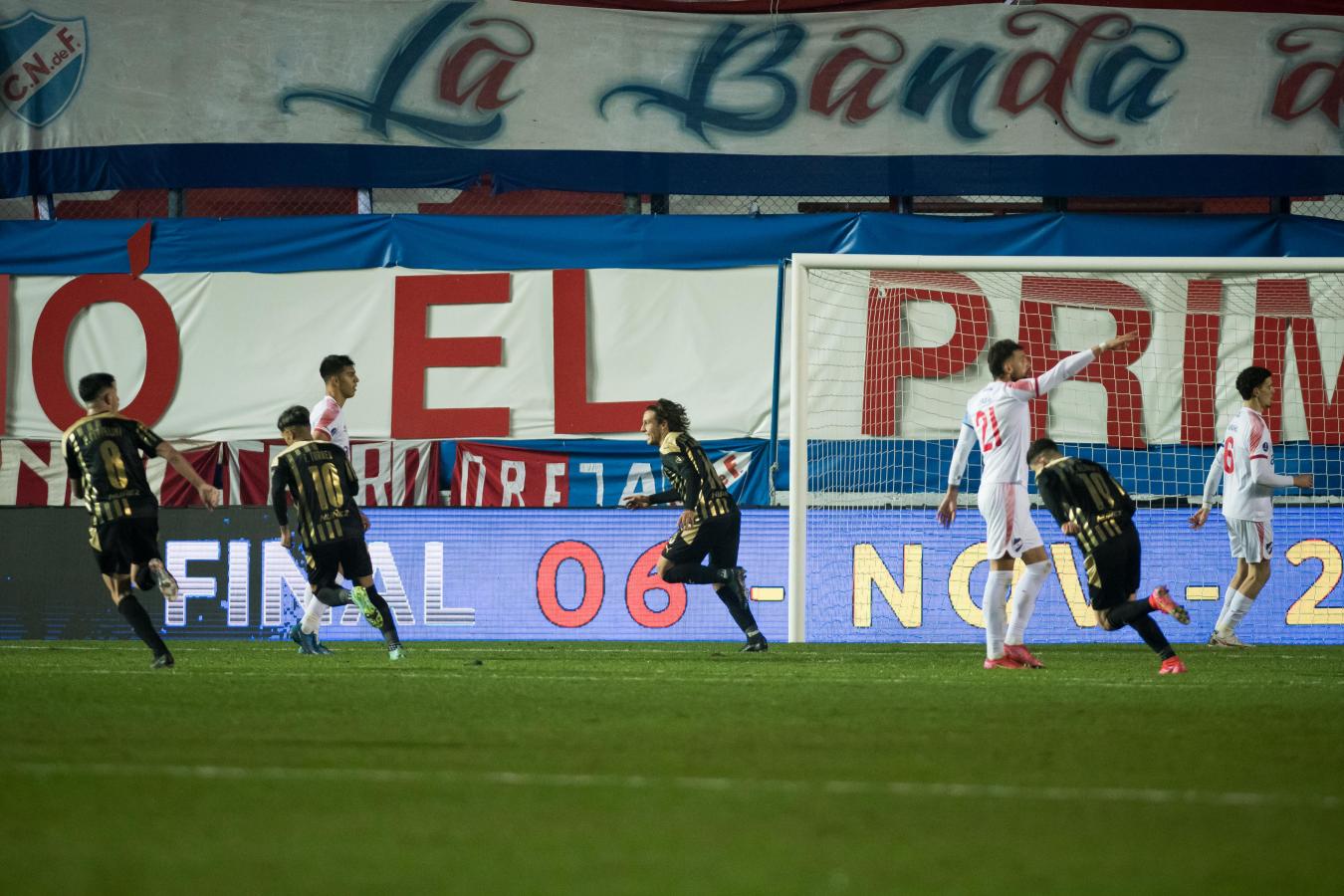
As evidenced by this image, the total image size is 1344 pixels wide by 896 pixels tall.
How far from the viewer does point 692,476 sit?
34.6 ft

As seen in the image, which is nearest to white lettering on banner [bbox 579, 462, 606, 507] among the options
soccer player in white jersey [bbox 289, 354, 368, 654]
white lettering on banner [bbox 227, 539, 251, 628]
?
white lettering on banner [bbox 227, 539, 251, 628]

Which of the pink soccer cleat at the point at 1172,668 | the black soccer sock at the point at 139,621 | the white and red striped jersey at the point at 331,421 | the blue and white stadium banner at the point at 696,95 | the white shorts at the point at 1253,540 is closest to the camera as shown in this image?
the pink soccer cleat at the point at 1172,668

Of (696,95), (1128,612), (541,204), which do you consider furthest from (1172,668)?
(541,204)

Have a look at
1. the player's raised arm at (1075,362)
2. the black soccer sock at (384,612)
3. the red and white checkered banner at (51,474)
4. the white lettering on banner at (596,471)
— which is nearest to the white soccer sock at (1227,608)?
the player's raised arm at (1075,362)

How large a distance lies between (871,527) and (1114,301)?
2988 mm

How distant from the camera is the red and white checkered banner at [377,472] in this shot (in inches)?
560

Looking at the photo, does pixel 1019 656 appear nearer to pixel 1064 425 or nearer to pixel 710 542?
pixel 710 542

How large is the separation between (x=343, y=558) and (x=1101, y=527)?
14.1ft

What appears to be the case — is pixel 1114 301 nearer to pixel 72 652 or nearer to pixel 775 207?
pixel 775 207

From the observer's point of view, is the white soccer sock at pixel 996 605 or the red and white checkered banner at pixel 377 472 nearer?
the white soccer sock at pixel 996 605

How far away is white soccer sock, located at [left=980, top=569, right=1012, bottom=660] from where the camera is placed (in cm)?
949

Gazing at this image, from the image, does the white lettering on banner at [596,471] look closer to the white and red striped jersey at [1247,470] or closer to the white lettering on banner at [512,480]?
the white lettering on banner at [512,480]

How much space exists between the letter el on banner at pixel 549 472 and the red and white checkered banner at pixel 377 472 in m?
0.14

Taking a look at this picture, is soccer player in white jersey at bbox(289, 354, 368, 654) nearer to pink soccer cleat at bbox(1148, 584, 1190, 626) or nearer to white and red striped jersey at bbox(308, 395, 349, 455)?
white and red striped jersey at bbox(308, 395, 349, 455)
